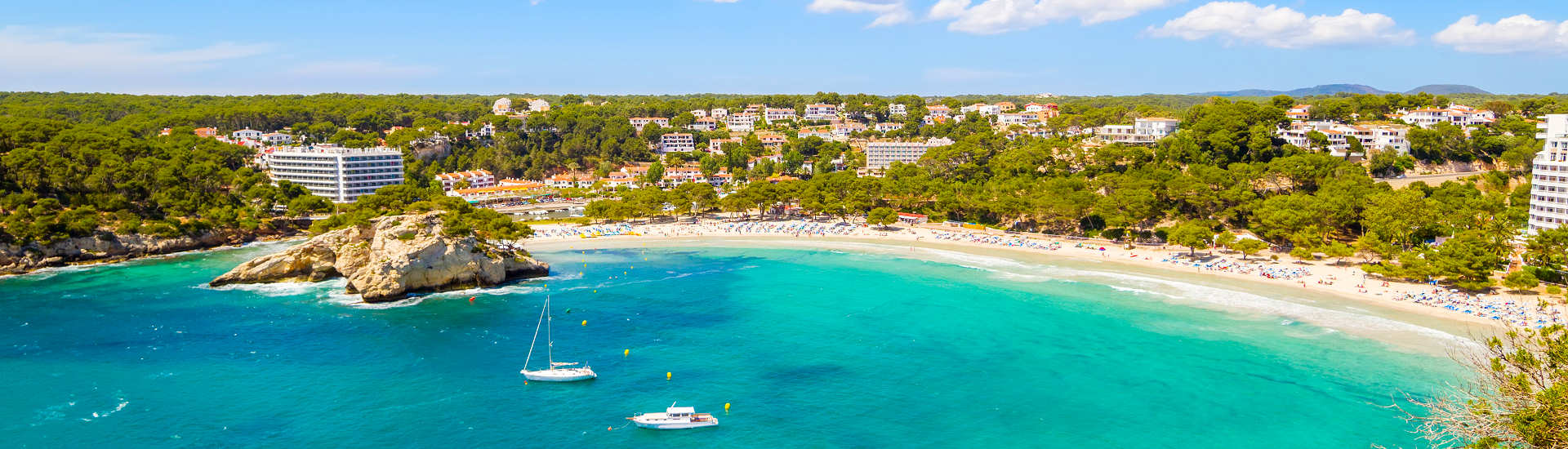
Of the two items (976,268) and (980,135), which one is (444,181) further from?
(976,268)

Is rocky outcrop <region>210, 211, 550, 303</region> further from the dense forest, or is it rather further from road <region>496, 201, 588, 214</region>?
road <region>496, 201, 588, 214</region>

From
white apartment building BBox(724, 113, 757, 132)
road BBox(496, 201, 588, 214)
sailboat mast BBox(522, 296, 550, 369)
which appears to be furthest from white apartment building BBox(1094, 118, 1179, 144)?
sailboat mast BBox(522, 296, 550, 369)

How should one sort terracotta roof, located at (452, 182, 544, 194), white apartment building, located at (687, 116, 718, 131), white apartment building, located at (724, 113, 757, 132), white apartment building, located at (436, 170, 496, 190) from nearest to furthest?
1. terracotta roof, located at (452, 182, 544, 194)
2. white apartment building, located at (436, 170, 496, 190)
3. white apartment building, located at (687, 116, 718, 131)
4. white apartment building, located at (724, 113, 757, 132)

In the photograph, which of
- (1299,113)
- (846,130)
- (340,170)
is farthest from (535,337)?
(846,130)

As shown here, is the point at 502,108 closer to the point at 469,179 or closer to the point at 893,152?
the point at 469,179

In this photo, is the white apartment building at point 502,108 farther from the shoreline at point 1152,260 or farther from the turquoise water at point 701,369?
the turquoise water at point 701,369

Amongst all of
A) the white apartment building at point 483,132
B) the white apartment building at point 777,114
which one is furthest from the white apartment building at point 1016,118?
the white apartment building at point 483,132
